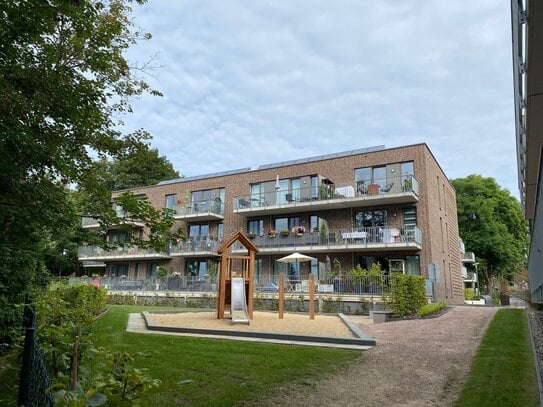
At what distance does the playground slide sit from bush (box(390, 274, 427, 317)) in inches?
239

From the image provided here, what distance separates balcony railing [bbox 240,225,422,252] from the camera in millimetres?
23203

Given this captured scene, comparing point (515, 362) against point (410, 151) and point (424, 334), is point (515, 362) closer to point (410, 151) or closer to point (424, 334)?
point (424, 334)

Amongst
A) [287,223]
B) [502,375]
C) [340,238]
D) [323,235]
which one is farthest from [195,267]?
[502,375]

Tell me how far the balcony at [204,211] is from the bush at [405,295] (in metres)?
17.7

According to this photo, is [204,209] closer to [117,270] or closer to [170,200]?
[170,200]

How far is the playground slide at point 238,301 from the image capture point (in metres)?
13.9

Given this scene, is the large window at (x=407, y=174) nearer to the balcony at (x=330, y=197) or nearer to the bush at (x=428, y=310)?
the balcony at (x=330, y=197)

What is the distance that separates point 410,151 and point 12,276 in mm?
22894

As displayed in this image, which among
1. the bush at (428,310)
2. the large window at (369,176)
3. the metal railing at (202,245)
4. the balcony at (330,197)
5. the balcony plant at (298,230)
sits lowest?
the bush at (428,310)

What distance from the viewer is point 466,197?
48.6m

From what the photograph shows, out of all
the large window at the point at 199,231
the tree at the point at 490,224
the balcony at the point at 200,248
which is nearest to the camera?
the balcony at the point at 200,248

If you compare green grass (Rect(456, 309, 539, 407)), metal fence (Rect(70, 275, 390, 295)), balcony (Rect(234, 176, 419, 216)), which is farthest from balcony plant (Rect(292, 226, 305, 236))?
green grass (Rect(456, 309, 539, 407))

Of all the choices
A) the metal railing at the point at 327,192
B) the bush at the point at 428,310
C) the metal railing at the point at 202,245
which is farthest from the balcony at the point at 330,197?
the bush at the point at 428,310

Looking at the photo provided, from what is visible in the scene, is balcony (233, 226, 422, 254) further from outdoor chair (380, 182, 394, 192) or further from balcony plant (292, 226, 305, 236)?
outdoor chair (380, 182, 394, 192)
